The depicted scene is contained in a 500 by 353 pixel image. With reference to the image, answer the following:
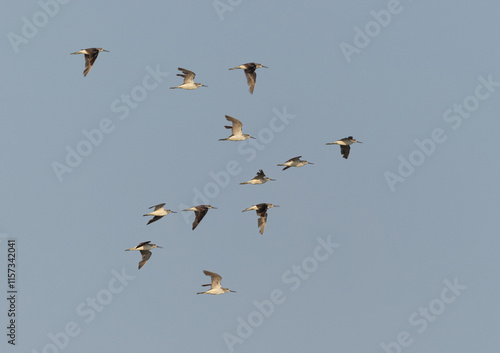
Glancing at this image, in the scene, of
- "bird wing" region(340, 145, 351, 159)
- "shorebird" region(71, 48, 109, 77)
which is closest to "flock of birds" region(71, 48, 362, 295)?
"shorebird" region(71, 48, 109, 77)

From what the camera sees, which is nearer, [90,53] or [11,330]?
[90,53]

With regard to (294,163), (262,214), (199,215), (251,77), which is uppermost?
(251,77)

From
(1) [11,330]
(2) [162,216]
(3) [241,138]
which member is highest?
(3) [241,138]

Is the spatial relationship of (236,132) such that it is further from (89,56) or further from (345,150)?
(89,56)

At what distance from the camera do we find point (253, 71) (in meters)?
95.1

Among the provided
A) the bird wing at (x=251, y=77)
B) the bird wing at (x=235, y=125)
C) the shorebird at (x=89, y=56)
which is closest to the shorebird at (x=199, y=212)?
the bird wing at (x=235, y=125)

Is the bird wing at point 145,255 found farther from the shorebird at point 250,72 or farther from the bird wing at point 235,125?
the shorebird at point 250,72

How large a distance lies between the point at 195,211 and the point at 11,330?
17131 millimetres

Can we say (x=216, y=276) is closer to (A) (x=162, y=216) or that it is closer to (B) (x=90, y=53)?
(A) (x=162, y=216)

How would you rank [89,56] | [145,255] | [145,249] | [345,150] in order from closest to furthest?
[89,56] < [145,249] < [145,255] < [345,150]

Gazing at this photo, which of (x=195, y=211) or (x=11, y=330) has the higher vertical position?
(x=195, y=211)

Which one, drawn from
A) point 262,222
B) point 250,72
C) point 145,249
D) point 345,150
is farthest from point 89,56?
point 345,150

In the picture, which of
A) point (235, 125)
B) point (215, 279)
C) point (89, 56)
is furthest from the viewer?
point (235, 125)

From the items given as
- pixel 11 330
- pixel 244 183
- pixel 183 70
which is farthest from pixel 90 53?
pixel 11 330
